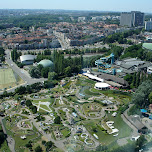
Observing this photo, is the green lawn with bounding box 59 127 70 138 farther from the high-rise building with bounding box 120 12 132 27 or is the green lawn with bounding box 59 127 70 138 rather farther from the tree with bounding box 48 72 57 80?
the high-rise building with bounding box 120 12 132 27

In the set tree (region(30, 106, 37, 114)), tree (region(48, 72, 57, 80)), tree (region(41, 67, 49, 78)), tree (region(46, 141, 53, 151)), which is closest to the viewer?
tree (region(46, 141, 53, 151))

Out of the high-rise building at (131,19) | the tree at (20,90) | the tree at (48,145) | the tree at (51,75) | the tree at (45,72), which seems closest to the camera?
the tree at (48,145)

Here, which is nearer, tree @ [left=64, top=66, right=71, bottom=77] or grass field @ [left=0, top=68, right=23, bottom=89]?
grass field @ [left=0, top=68, right=23, bottom=89]

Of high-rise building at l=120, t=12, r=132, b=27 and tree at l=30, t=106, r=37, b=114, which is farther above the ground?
high-rise building at l=120, t=12, r=132, b=27

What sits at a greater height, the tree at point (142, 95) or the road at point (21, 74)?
the tree at point (142, 95)

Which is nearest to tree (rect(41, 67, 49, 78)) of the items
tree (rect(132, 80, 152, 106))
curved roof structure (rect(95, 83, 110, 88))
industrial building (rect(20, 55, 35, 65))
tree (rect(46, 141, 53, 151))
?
curved roof structure (rect(95, 83, 110, 88))

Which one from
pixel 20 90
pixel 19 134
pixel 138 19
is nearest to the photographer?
pixel 19 134

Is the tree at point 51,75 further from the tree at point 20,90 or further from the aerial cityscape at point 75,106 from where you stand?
the tree at point 20,90

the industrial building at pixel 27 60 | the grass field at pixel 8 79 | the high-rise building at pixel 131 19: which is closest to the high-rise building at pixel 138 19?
the high-rise building at pixel 131 19

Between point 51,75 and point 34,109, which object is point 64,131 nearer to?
point 34,109

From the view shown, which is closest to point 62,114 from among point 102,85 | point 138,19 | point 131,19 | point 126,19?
point 102,85
